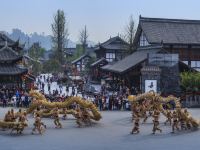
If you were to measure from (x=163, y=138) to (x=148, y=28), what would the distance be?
Result: 31.1 meters

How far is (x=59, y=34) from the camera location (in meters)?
83.6

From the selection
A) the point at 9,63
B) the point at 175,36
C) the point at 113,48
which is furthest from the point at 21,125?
the point at 113,48

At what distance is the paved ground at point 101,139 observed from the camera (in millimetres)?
20812

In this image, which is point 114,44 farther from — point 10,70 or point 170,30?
point 10,70

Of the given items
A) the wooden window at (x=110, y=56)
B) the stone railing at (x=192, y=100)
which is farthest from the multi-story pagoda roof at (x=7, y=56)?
the wooden window at (x=110, y=56)

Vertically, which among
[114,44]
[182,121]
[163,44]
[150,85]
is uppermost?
[114,44]

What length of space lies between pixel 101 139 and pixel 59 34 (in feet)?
204

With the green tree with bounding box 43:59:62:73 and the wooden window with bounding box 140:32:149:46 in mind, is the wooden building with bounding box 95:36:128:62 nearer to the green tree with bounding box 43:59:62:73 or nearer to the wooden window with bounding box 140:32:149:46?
the green tree with bounding box 43:59:62:73

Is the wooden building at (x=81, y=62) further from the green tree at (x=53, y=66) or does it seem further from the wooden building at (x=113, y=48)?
the wooden building at (x=113, y=48)

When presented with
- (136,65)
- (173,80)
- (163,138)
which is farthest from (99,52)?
(163,138)

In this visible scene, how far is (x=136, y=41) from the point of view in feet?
189

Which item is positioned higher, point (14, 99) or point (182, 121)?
point (14, 99)

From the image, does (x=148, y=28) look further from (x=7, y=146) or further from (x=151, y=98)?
(x=7, y=146)

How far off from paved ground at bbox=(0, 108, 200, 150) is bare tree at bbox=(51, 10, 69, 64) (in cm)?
5568
